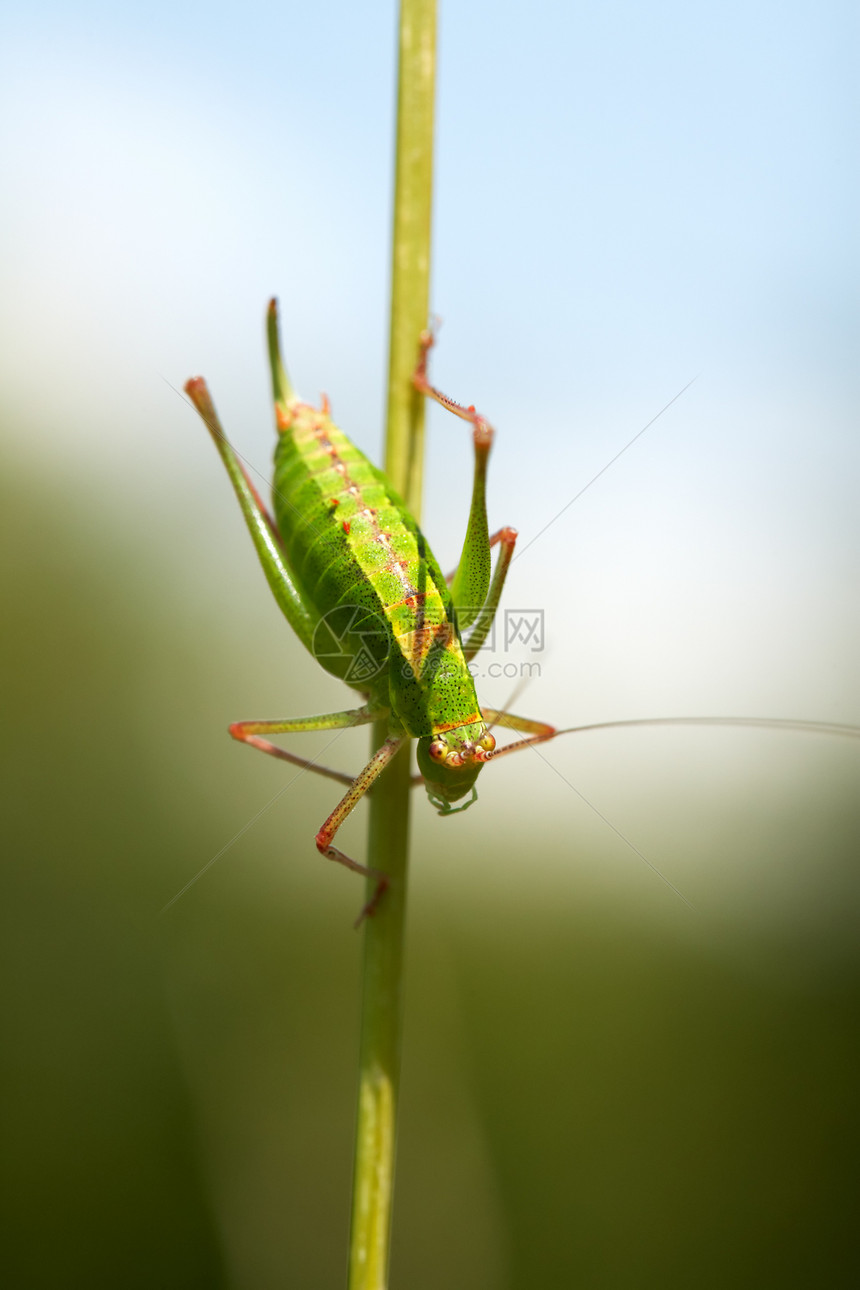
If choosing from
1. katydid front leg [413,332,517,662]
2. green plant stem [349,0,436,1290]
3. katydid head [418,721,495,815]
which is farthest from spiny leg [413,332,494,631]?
katydid head [418,721,495,815]

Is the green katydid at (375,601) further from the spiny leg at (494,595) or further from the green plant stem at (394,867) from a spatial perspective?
the green plant stem at (394,867)

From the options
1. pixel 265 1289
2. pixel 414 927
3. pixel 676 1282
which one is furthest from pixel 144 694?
pixel 676 1282

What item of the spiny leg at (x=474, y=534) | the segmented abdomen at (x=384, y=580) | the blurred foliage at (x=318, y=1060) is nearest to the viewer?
the spiny leg at (x=474, y=534)

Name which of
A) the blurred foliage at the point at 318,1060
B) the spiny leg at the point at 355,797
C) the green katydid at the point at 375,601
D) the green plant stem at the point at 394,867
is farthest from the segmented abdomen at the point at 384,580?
the blurred foliage at the point at 318,1060

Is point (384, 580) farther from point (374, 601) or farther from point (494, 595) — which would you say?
point (494, 595)

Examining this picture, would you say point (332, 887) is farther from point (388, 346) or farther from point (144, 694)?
point (388, 346)

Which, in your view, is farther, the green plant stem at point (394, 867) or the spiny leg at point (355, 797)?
the spiny leg at point (355, 797)

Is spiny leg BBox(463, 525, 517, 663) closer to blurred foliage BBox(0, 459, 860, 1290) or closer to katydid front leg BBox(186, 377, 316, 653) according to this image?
katydid front leg BBox(186, 377, 316, 653)
